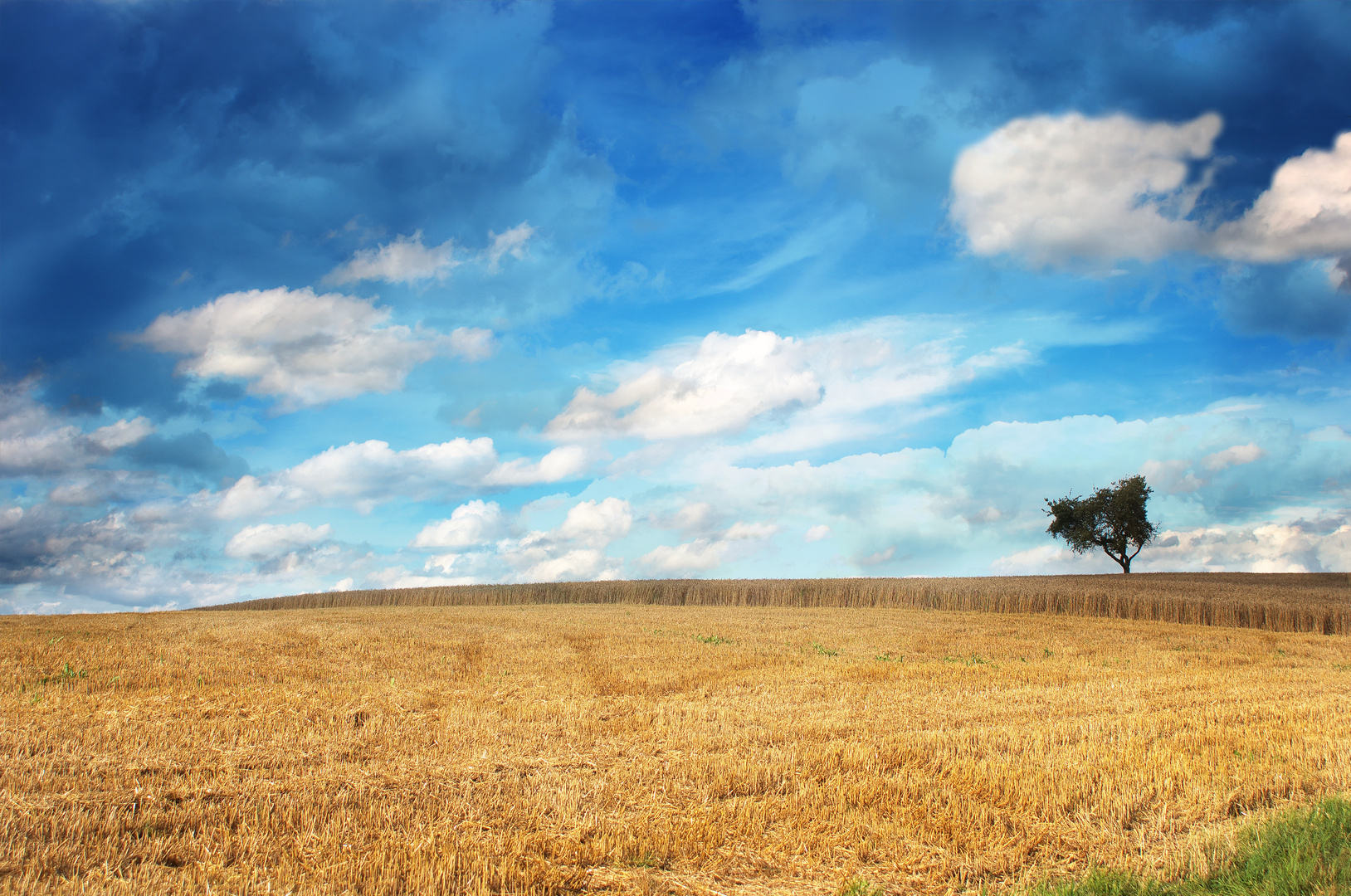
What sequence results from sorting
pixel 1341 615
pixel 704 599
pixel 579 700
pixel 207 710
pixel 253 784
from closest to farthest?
pixel 253 784 < pixel 207 710 < pixel 579 700 < pixel 1341 615 < pixel 704 599

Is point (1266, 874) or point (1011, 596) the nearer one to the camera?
point (1266, 874)

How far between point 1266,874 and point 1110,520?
6908 cm

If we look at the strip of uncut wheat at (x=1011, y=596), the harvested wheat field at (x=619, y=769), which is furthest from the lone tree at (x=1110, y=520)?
the harvested wheat field at (x=619, y=769)

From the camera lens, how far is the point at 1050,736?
42.0 ft

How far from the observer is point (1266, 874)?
745 cm

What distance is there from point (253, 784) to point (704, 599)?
5580 centimetres

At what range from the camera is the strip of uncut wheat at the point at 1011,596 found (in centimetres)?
3988

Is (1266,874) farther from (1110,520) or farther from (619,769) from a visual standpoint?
(1110,520)

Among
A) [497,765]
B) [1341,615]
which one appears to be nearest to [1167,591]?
[1341,615]

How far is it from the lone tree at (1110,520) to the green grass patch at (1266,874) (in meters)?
66.5

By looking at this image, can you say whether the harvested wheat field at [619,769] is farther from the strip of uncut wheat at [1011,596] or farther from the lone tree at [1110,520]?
the lone tree at [1110,520]

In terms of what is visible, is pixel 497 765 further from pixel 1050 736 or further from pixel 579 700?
pixel 1050 736

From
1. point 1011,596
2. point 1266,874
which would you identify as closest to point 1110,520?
point 1011,596

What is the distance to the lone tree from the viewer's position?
220ft
